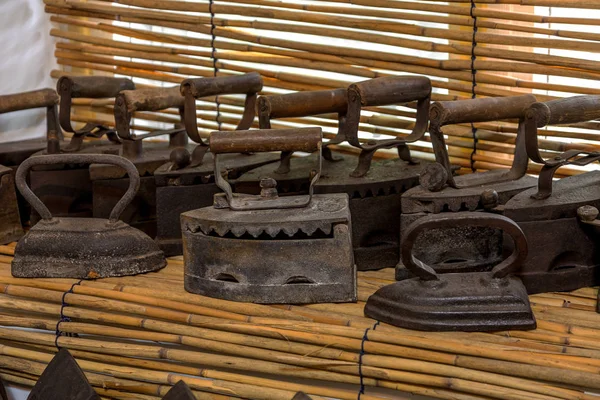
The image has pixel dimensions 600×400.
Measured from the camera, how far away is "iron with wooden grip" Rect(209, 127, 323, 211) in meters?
2.15

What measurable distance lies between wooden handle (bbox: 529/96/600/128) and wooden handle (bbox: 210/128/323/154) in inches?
18.6

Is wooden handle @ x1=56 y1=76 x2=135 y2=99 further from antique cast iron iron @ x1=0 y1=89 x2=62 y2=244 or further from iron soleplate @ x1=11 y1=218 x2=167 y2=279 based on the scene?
iron soleplate @ x1=11 y1=218 x2=167 y2=279

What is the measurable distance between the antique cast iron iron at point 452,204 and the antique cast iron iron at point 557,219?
82mm

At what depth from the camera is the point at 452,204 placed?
6.88ft

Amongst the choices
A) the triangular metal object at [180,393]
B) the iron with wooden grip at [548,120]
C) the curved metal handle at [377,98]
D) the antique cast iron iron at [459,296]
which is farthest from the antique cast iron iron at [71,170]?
the iron with wooden grip at [548,120]

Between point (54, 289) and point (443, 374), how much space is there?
94cm

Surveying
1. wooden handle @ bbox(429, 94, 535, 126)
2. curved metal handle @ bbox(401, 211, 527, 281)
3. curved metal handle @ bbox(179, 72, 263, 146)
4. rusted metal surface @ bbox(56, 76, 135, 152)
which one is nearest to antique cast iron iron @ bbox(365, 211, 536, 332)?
curved metal handle @ bbox(401, 211, 527, 281)

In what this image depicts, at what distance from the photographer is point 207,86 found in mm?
2504

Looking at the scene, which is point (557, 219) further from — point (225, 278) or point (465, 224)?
point (225, 278)

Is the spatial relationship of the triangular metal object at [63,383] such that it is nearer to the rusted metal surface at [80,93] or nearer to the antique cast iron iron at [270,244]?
the antique cast iron iron at [270,244]

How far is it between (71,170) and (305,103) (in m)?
0.67

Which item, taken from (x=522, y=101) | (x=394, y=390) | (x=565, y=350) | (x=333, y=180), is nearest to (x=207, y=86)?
(x=333, y=180)

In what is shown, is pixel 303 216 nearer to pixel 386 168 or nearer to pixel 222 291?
pixel 222 291

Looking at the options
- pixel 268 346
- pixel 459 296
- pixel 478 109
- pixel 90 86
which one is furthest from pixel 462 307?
pixel 90 86
